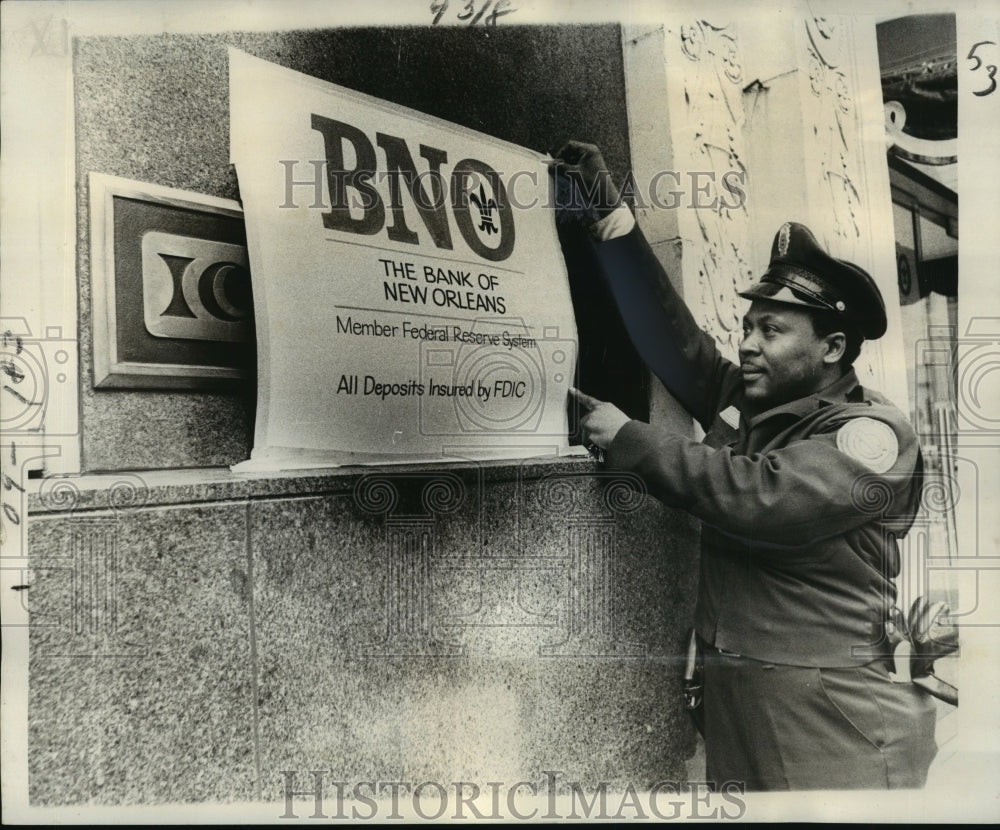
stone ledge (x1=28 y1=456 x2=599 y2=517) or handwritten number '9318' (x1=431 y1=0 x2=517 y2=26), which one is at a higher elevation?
handwritten number '9318' (x1=431 y1=0 x2=517 y2=26)

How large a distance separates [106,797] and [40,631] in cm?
59

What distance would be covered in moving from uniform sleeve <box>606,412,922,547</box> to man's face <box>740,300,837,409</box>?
19 centimetres

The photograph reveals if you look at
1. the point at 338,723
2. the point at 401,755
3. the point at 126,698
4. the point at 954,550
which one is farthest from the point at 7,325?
the point at 954,550

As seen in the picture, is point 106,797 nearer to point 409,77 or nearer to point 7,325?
point 7,325

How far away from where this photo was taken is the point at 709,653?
319cm

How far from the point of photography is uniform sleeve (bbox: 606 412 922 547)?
10.0 feet

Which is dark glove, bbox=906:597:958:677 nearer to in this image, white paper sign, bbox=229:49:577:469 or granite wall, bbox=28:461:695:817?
granite wall, bbox=28:461:695:817

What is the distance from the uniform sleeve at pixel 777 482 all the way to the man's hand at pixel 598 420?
0.03 meters

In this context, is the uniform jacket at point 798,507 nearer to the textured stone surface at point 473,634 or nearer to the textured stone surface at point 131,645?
the textured stone surface at point 473,634

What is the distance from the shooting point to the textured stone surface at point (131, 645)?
275 cm

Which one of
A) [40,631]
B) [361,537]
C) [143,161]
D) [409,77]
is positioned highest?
[409,77]

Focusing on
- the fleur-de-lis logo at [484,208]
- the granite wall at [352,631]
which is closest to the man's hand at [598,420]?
the granite wall at [352,631]

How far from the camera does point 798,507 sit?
306 centimetres

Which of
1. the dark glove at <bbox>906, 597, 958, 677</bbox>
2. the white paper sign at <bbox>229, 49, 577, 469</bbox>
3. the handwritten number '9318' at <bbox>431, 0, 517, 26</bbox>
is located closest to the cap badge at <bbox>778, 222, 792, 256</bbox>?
the white paper sign at <bbox>229, 49, 577, 469</bbox>
